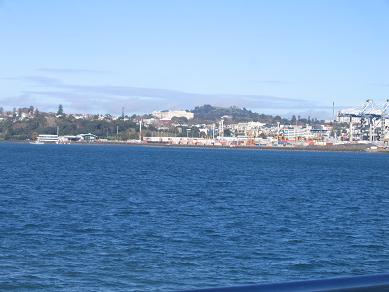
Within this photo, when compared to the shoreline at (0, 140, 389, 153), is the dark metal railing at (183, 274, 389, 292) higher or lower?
higher

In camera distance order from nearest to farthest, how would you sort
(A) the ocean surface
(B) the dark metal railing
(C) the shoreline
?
(B) the dark metal railing
(A) the ocean surface
(C) the shoreline

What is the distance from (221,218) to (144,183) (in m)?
17.4

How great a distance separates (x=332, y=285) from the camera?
2.49m

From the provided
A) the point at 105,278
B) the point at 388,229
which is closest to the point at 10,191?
the point at 388,229

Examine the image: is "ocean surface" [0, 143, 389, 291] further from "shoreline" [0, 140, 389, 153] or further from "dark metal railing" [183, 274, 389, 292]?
"shoreline" [0, 140, 389, 153]

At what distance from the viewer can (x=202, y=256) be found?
44.9 feet

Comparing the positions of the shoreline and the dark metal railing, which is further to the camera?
the shoreline

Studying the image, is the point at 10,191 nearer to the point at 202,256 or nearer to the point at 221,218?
the point at 221,218

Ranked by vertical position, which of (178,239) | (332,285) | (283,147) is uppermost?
(332,285)

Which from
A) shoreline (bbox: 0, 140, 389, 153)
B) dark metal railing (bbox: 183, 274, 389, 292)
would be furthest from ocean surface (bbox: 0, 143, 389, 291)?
shoreline (bbox: 0, 140, 389, 153)

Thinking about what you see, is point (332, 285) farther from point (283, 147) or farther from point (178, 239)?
point (283, 147)

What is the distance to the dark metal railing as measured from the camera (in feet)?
7.83

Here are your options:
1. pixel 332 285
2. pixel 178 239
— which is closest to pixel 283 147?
pixel 178 239

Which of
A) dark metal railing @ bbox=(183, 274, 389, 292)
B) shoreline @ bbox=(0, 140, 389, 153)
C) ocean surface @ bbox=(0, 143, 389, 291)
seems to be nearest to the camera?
dark metal railing @ bbox=(183, 274, 389, 292)
